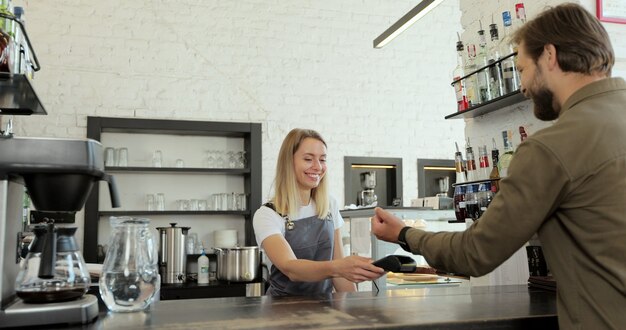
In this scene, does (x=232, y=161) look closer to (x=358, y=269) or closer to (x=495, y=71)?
(x=495, y=71)

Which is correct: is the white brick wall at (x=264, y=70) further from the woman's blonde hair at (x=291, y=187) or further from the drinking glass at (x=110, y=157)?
the woman's blonde hair at (x=291, y=187)

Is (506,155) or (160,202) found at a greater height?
(506,155)

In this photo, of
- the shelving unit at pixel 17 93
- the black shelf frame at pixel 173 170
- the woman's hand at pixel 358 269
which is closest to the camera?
the woman's hand at pixel 358 269

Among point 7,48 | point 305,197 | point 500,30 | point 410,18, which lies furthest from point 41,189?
point 410,18

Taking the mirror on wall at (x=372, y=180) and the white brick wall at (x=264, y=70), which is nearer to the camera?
the white brick wall at (x=264, y=70)

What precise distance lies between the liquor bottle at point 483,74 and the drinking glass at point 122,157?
332 centimetres

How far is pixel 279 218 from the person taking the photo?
7.97 feet

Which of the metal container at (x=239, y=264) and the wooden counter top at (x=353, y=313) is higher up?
the wooden counter top at (x=353, y=313)

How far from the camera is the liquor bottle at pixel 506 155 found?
2477mm

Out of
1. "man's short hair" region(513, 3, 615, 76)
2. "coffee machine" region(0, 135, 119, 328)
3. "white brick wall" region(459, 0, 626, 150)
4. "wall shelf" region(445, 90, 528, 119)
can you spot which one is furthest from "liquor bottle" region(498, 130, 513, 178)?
"coffee machine" region(0, 135, 119, 328)

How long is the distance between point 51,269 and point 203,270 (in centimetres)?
350

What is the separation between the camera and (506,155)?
2494 mm

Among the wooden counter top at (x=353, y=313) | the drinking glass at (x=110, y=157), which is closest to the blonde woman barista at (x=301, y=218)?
the wooden counter top at (x=353, y=313)

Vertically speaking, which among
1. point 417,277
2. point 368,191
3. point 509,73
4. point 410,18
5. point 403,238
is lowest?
point 417,277
